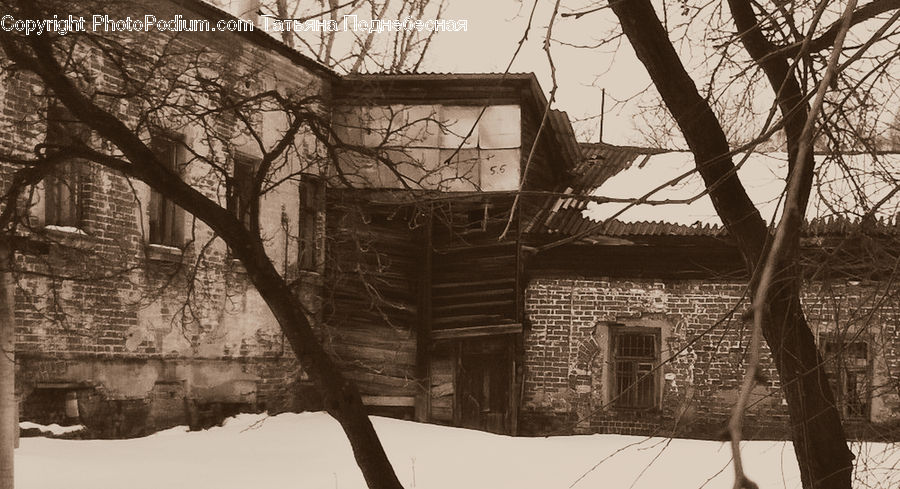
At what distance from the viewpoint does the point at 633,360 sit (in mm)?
18500

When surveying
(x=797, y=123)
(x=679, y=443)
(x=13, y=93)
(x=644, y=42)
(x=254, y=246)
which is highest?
(x=13, y=93)

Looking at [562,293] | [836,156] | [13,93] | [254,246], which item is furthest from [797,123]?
[562,293]

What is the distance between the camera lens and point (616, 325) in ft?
60.7

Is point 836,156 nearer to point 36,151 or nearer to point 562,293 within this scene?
point 36,151

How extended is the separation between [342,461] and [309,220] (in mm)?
5748

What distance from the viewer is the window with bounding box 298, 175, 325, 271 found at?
17953 mm

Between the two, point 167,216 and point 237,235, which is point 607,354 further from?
point 237,235

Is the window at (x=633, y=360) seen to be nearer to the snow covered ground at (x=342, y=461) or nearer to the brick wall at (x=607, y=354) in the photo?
the brick wall at (x=607, y=354)

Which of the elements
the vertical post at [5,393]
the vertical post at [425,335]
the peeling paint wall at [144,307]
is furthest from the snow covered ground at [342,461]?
the vertical post at [5,393]

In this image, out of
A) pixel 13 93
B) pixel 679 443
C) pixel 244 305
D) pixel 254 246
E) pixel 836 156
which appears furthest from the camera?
pixel 679 443

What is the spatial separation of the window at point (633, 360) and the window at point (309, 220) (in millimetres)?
5143

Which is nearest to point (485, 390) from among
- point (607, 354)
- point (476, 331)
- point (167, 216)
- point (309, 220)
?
point (476, 331)

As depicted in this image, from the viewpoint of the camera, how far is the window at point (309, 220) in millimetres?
17953

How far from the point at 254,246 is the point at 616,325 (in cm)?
1175
